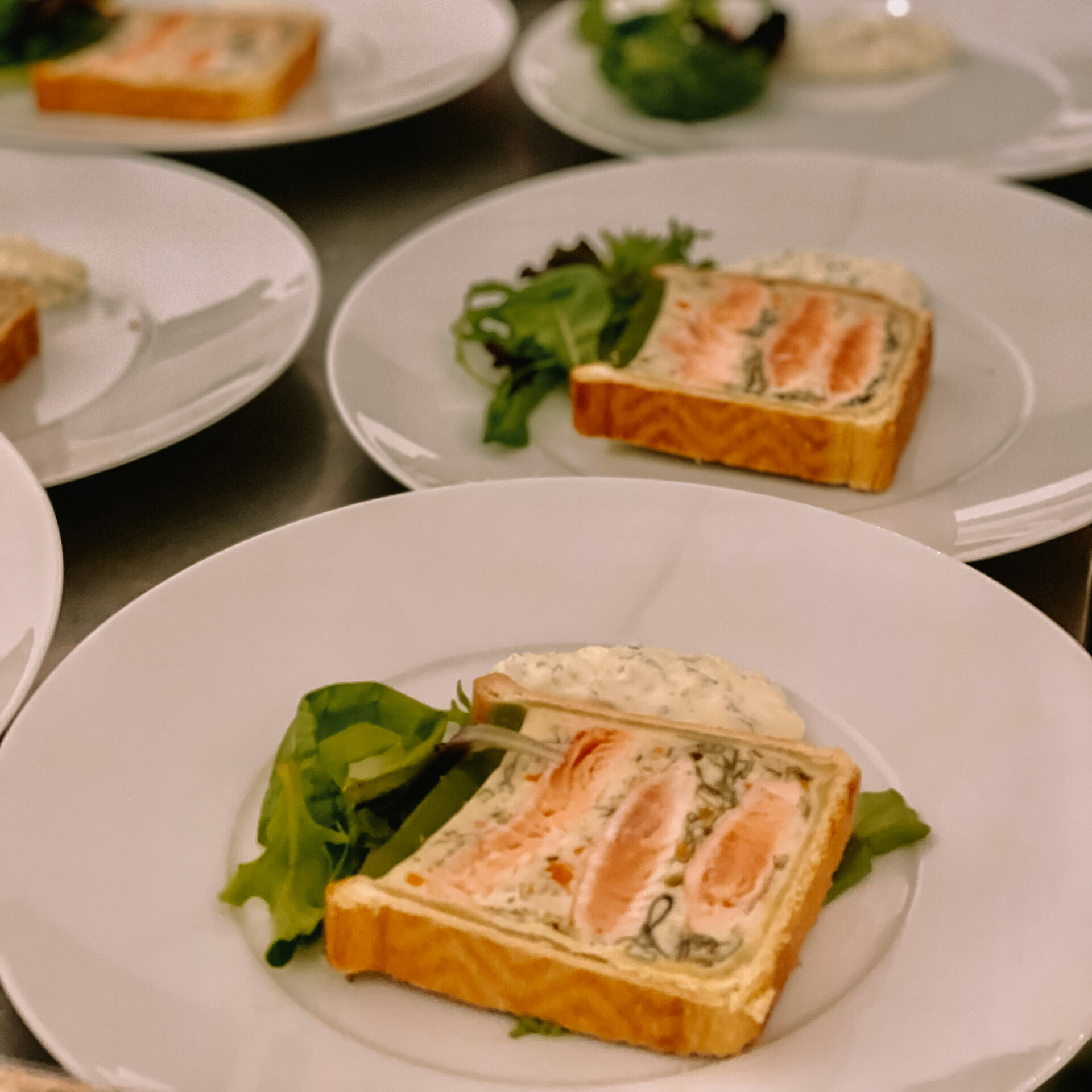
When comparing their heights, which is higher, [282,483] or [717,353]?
[717,353]

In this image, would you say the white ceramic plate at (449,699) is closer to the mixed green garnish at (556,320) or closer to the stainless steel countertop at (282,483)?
the stainless steel countertop at (282,483)

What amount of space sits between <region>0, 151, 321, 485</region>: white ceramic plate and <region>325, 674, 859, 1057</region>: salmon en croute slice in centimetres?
104

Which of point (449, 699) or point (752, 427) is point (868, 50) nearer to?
point (752, 427)

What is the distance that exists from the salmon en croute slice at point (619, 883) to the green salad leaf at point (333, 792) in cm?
6

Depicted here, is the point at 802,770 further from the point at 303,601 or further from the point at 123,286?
the point at 123,286

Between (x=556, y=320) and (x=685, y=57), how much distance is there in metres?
1.32

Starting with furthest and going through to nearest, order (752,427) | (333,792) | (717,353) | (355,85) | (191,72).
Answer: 1. (355,85)
2. (191,72)
3. (717,353)
4. (752,427)
5. (333,792)

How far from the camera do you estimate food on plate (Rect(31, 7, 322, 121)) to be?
363 centimetres

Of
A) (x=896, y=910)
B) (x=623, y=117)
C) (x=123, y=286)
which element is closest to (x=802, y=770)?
(x=896, y=910)

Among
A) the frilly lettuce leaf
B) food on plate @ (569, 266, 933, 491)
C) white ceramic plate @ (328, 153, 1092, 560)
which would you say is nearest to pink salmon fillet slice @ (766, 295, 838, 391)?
food on plate @ (569, 266, 933, 491)

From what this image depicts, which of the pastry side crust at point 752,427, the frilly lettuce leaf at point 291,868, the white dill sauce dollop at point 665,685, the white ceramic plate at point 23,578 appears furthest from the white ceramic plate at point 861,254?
the frilly lettuce leaf at point 291,868

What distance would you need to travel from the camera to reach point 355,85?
3.85 meters

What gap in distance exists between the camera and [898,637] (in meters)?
1.83

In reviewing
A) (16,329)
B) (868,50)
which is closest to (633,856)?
(16,329)
